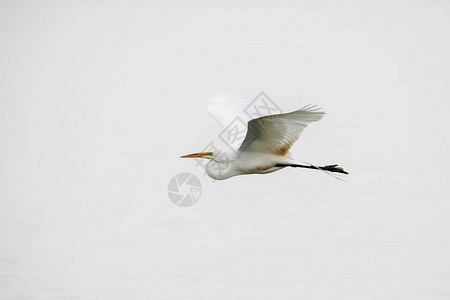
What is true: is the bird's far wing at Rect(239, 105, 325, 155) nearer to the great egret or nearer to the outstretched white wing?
the great egret

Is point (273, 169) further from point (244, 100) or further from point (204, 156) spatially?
point (244, 100)

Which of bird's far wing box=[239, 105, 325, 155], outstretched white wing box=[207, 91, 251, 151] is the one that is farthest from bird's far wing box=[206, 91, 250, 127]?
bird's far wing box=[239, 105, 325, 155]

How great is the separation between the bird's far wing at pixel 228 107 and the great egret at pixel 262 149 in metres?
0.01

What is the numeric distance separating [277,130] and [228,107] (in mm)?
1423

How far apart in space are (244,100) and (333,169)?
49.4 inches

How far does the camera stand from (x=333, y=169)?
6797 millimetres

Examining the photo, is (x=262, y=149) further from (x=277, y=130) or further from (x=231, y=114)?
(x=231, y=114)

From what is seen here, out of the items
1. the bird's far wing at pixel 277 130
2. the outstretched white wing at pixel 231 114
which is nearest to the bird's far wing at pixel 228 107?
the outstretched white wing at pixel 231 114

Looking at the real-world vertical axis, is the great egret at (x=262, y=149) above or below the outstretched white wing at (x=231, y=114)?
below

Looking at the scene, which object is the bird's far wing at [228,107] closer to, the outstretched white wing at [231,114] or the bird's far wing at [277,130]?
the outstretched white wing at [231,114]

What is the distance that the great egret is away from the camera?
5855mm

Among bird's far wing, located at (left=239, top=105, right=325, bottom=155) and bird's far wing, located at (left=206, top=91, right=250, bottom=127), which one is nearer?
bird's far wing, located at (left=239, top=105, right=325, bottom=155)

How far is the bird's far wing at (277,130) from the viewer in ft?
18.8

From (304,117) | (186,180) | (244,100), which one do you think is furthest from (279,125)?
(186,180)
